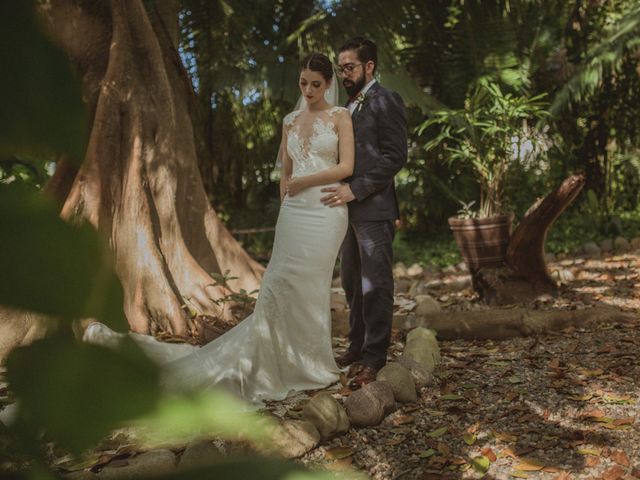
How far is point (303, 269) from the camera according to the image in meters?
3.28

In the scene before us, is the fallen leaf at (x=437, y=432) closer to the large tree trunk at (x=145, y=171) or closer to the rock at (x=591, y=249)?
the large tree trunk at (x=145, y=171)

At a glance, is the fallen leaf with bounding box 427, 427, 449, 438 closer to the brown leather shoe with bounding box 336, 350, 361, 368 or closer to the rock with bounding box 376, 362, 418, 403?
the rock with bounding box 376, 362, 418, 403

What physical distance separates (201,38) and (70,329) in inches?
324

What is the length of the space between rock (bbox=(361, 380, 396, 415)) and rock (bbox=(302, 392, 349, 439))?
187 millimetres

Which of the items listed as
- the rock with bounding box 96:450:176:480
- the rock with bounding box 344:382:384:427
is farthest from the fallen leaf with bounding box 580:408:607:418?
the rock with bounding box 96:450:176:480

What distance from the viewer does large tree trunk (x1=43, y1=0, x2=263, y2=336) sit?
13.3 ft

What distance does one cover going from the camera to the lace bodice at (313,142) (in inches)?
127

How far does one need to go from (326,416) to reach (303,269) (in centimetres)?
91

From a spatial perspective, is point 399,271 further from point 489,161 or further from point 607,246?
point 607,246

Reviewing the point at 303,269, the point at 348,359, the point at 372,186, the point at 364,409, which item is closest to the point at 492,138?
the point at 372,186

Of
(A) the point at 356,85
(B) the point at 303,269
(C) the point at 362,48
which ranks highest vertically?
(C) the point at 362,48

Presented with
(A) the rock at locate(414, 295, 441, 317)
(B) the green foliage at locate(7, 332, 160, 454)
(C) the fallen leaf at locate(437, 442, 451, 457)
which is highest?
(B) the green foliage at locate(7, 332, 160, 454)

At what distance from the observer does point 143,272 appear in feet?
13.3

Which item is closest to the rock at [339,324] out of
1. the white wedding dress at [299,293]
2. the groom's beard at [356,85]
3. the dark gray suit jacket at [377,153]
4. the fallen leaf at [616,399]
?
the white wedding dress at [299,293]
